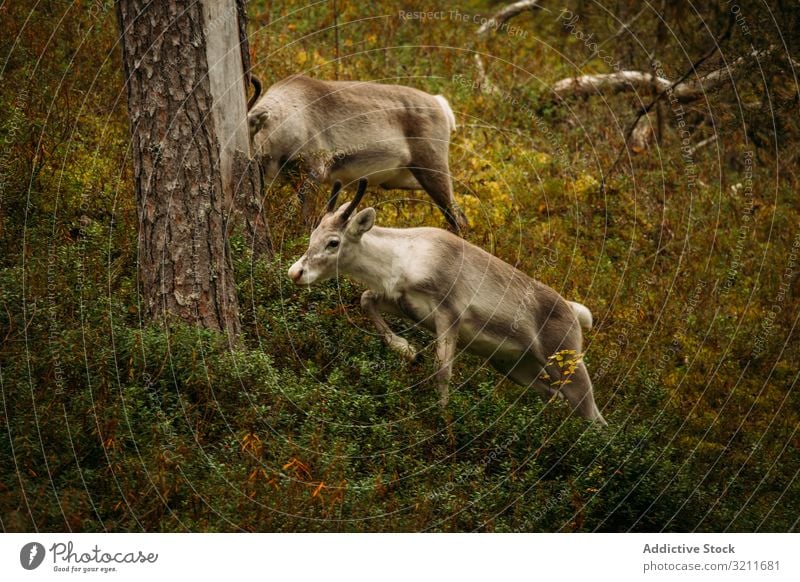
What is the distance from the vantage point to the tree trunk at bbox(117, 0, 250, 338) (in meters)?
8.52

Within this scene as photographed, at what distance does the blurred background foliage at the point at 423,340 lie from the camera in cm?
736

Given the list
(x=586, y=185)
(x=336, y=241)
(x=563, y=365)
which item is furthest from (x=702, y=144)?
(x=336, y=241)

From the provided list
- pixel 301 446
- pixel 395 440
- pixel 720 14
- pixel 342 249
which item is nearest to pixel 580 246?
pixel 720 14

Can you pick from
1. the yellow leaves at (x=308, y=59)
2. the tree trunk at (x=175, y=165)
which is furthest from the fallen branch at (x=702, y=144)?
the tree trunk at (x=175, y=165)

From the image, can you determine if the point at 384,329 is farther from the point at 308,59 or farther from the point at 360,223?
the point at 308,59

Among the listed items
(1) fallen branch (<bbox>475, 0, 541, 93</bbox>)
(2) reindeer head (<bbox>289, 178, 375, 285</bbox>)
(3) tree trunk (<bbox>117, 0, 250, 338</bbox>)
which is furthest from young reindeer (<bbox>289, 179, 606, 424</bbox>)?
(1) fallen branch (<bbox>475, 0, 541, 93</bbox>)

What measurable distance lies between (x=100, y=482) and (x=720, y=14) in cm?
1116

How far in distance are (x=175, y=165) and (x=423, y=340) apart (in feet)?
9.90

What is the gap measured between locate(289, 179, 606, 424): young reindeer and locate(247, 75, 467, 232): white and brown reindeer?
2671 mm

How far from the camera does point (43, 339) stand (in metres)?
8.27

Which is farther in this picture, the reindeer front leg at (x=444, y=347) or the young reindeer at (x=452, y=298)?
the young reindeer at (x=452, y=298)

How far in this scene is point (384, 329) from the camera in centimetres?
960

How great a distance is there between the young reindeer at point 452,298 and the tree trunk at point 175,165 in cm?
94

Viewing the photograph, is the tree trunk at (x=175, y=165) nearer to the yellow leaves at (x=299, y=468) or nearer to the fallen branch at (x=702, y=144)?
the yellow leaves at (x=299, y=468)
